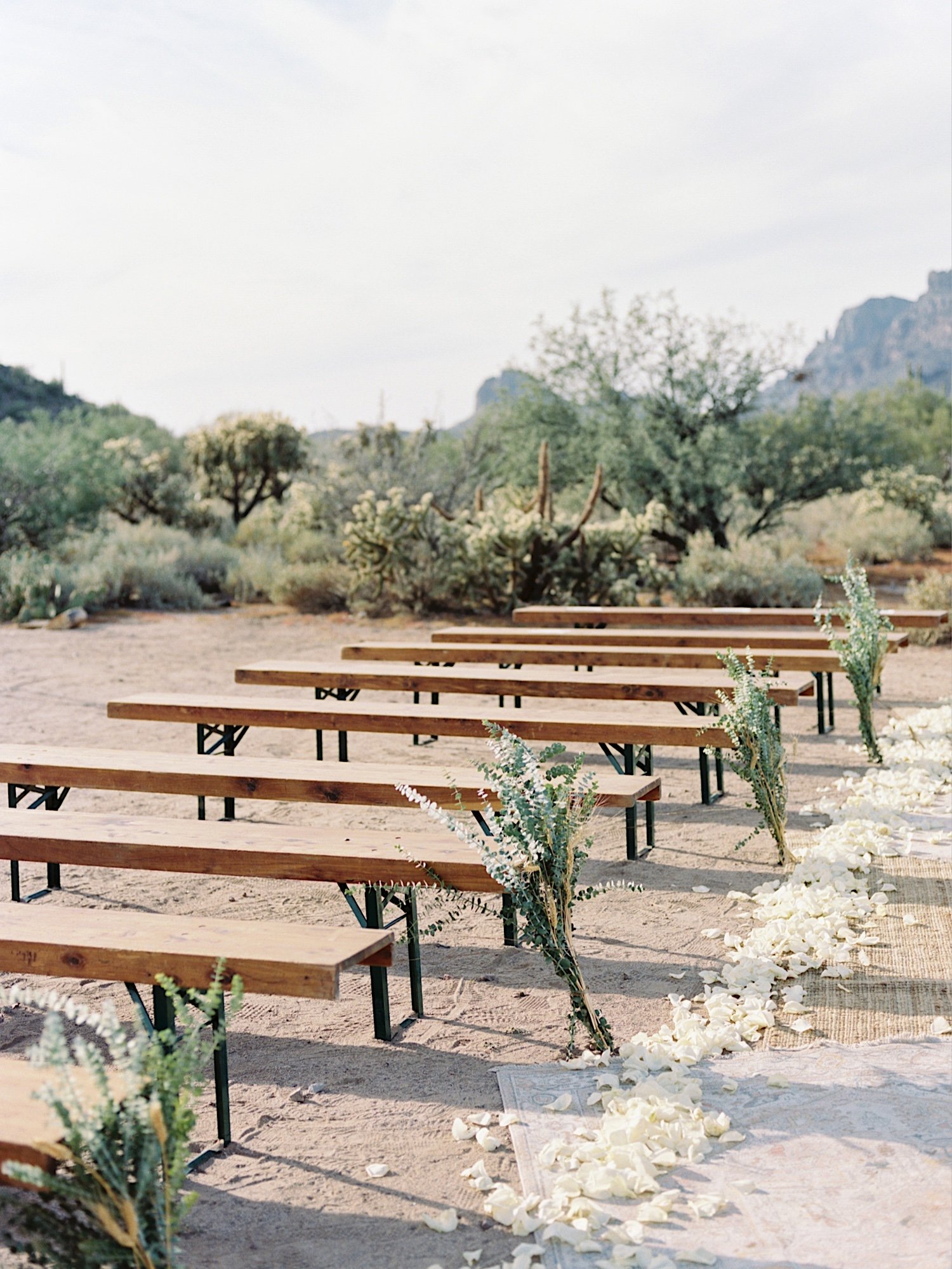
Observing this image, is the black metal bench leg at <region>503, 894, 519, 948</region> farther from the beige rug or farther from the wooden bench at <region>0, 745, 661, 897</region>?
the beige rug

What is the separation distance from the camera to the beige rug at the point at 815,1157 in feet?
8.02

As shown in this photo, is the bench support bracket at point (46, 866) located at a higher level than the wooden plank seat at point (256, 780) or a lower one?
lower

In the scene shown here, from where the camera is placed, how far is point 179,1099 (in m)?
2.16

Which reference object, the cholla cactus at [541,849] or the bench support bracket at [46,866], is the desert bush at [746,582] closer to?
the bench support bracket at [46,866]

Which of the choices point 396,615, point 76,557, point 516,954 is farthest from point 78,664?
point 516,954

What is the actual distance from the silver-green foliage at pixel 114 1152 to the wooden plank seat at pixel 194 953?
0.59 metres

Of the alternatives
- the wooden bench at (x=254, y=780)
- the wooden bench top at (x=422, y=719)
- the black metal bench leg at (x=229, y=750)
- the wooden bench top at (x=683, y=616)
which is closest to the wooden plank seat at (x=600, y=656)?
the wooden bench top at (x=683, y=616)

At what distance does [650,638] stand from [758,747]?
3146mm

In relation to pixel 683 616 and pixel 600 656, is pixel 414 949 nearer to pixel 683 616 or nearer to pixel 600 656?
pixel 600 656

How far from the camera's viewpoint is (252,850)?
3.72 metres

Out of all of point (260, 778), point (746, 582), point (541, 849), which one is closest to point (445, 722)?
point (260, 778)

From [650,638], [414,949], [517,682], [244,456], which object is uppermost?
[244,456]

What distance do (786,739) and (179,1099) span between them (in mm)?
5984

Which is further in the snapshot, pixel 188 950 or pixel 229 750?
pixel 229 750
